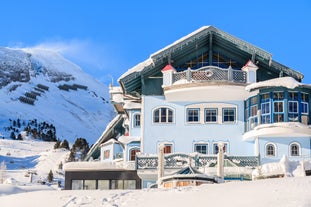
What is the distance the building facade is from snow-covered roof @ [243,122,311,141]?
60 millimetres

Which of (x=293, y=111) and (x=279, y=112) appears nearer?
(x=279, y=112)

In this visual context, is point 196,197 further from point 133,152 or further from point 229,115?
point 133,152

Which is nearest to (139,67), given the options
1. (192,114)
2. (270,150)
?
(192,114)

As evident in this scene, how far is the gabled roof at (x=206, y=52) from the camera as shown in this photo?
46.6 metres

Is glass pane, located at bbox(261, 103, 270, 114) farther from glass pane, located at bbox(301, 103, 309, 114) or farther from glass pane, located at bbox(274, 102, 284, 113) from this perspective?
glass pane, located at bbox(301, 103, 309, 114)

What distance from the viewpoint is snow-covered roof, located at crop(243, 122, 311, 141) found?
1745 inches

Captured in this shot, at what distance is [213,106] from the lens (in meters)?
47.6

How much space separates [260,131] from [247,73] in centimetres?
382

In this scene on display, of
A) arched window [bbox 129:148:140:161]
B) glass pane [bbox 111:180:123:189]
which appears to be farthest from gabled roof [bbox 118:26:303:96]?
glass pane [bbox 111:180:123:189]

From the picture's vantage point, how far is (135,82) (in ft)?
159

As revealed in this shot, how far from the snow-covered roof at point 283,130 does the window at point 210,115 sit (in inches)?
126

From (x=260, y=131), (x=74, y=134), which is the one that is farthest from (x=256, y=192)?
(x=74, y=134)

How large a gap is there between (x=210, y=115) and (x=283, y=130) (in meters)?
5.36

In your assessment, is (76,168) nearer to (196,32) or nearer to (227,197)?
(196,32)
